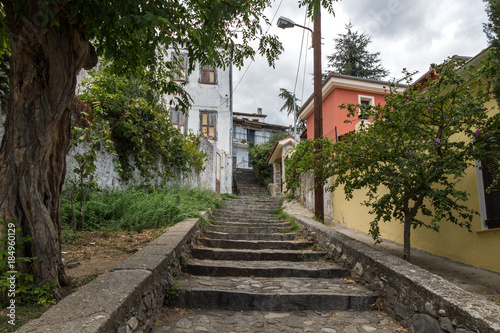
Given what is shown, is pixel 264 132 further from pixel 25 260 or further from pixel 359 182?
pixel 25 260

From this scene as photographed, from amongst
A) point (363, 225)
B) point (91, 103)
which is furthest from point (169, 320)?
point (363, 225)

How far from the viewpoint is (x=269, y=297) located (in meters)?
3.37

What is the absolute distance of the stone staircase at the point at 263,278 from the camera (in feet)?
11.0

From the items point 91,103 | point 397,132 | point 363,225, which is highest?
point 91,103

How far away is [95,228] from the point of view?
190 inches

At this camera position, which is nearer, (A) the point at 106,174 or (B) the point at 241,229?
(A) the point at 106,174

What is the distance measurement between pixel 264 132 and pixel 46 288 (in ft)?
89.6

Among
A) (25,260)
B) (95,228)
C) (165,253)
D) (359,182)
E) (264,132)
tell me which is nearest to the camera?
(25,260)

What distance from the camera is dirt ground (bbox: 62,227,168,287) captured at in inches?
127

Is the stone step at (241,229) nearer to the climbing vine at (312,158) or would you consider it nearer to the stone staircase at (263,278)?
the stone staircase at (263,278)

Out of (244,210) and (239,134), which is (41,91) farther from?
(239,134)

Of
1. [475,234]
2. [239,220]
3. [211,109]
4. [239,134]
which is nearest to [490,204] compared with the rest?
[475,234]

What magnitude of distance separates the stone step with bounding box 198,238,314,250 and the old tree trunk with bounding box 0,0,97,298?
325 centimetres

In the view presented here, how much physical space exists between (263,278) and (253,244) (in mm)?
1453
